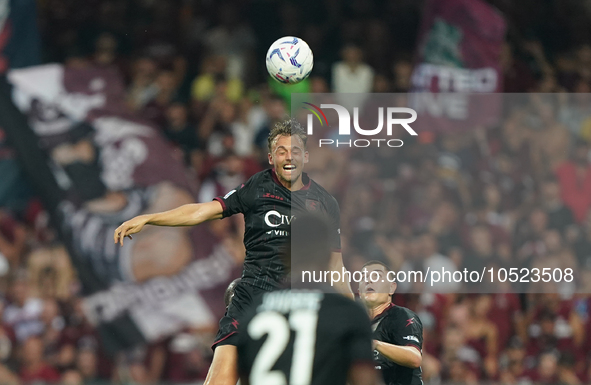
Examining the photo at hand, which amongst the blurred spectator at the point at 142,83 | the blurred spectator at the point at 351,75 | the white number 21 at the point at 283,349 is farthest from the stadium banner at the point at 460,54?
the white number 21 at the point at 283,349

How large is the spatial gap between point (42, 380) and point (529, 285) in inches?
284

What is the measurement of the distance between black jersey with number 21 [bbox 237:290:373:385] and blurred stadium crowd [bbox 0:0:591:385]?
6.87 m

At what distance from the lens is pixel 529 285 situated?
13023mm

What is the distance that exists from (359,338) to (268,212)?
2.87m

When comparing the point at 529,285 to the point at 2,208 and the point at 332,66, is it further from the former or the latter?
the point at 2,208

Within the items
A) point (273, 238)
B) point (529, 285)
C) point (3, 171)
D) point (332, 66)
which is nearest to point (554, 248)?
point (529, 285)

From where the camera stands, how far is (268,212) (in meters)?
6.87

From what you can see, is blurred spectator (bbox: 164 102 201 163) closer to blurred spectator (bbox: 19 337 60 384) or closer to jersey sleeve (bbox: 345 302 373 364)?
blurred spectator (bbox: 19 337 60 384)

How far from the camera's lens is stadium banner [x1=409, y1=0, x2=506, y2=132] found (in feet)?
45.8

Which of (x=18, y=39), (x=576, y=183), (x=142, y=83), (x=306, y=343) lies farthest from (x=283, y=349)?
(x=18, y=39)

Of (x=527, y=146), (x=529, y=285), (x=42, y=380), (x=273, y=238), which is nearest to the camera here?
(x=273, y=238)

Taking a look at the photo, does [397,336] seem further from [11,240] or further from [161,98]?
[161,98]

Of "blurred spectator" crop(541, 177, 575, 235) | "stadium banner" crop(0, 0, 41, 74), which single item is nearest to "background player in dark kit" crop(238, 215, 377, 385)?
"blurred spectator" crop(541, 177, 575, 235)

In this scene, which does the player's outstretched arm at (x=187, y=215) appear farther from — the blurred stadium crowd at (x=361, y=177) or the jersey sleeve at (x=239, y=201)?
the blurred stadium crowd at (x=361, y=177)
